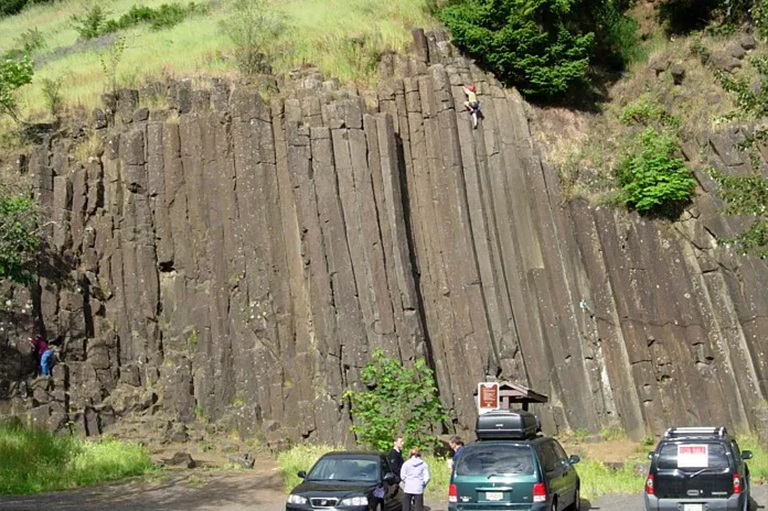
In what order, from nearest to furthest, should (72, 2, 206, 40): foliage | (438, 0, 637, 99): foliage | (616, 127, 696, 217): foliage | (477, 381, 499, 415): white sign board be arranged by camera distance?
(477, 381, 499, 415): white sign board
(616, 127, 696, 217): foliage
(438, 0, 637, 99): foliage
(72, 2, 206, 40): foliage

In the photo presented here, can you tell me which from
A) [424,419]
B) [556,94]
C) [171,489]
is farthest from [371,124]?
[171,489]

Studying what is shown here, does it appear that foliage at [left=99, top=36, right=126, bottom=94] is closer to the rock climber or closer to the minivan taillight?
the rock climber

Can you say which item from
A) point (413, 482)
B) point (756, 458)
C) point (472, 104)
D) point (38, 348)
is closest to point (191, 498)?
point (413, 482)

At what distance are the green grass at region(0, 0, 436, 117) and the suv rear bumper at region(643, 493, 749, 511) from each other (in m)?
22.1

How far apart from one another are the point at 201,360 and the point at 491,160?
11.7 meters

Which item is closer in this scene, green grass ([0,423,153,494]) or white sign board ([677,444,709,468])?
white sign board ([677,444,709,468])

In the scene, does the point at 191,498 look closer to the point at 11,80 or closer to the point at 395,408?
the point at 395,408

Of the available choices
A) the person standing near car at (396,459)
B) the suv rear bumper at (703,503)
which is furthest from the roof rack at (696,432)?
the person standing near car at (396,459)

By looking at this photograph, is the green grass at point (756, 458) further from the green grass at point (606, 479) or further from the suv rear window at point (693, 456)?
the suv rear window at point (693, 456)

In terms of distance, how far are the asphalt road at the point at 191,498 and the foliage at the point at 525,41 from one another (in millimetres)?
18049

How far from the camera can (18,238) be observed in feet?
104

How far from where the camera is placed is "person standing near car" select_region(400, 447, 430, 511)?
20.2m

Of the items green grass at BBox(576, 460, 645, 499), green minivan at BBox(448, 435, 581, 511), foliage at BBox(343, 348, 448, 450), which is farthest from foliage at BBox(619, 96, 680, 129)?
green minivan at BBox(448, 435, 581, 511)

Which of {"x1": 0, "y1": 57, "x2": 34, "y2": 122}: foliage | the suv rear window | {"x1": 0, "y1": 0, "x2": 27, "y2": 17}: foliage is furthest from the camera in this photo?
{"x1": 0, "y1": 0, "x2": 27, "y2": 17}: foliage
